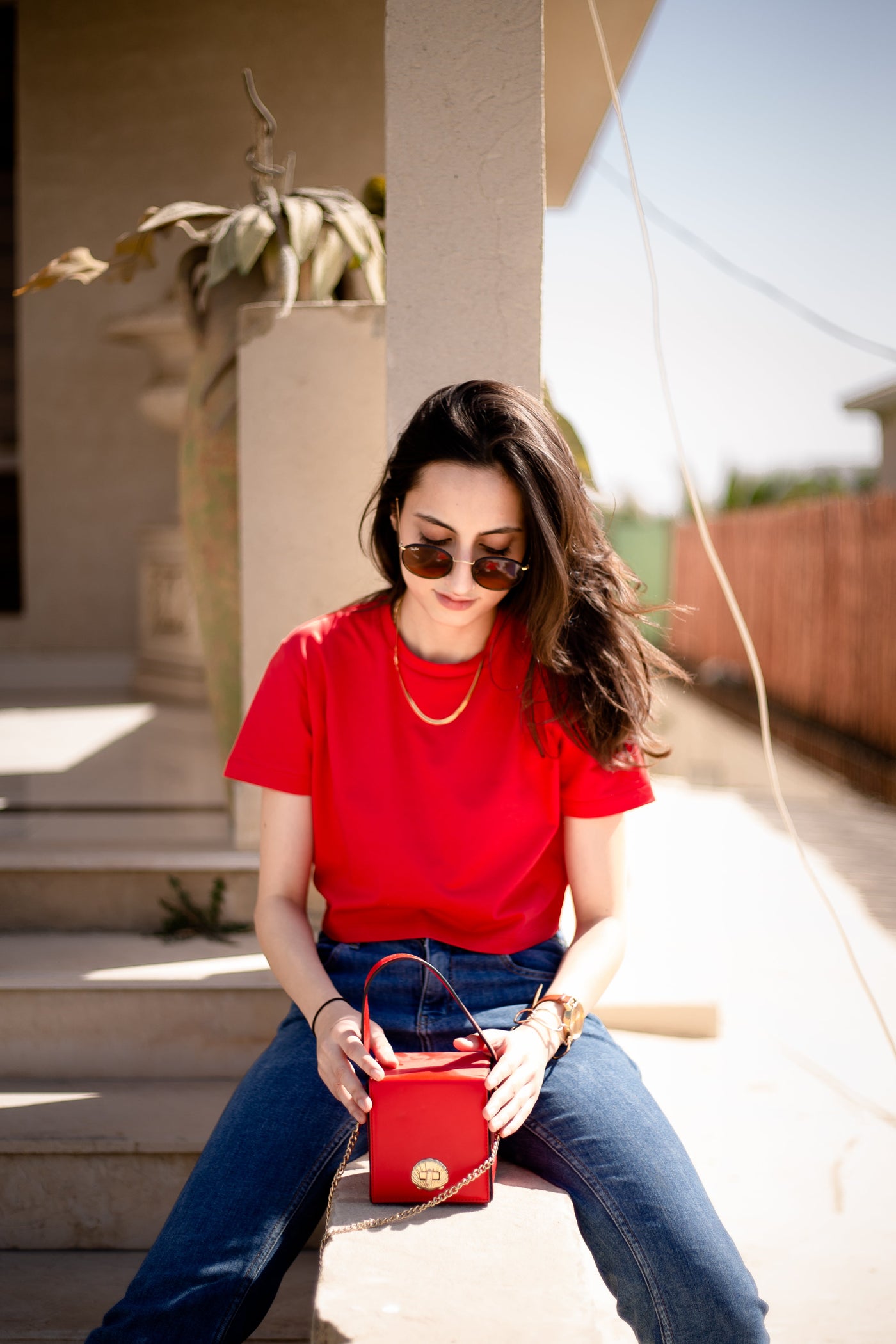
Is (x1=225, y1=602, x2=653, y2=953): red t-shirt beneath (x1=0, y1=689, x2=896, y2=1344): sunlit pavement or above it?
above

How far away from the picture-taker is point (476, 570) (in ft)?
5.46

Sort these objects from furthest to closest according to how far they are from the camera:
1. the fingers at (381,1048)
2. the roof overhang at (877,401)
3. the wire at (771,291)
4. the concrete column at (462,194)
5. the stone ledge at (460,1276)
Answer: the roof overhang at (877,401) < the wire at (771,291) < the concrete column at (462,194) < the fingers at (381,1048) < the stone ledge at (460,1276)

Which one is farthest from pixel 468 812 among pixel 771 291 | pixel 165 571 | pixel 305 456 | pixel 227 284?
pixel 165 571

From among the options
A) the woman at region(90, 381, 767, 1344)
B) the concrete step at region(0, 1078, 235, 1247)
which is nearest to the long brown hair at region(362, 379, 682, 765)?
the woman at region(90, 381, 767, 1344)

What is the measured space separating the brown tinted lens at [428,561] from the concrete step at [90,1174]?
115 centimetres

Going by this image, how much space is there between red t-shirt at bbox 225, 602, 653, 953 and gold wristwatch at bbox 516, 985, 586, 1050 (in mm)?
122

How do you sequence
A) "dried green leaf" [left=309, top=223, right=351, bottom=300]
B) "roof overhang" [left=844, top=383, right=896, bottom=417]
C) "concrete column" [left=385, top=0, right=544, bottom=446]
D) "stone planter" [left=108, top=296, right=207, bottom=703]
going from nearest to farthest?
"concrete column" [left=385, top=0, right=544, bottom=446]
"dried green leaf" [left=309, top=223, right=351, bottom=300]
"stone planter" [left=108, top=296, right=207, bottom=703]
"roof overhang" [left=844, top=383, right=896, bottom=417]

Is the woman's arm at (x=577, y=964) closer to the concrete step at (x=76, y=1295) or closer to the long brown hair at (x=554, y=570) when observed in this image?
the long brown hair at (x=554, y=570)

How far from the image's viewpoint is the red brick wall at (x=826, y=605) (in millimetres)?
8328

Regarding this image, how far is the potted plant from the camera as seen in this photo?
8.77 ft

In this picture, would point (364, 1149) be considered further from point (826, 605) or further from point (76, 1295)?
point (826, 605)

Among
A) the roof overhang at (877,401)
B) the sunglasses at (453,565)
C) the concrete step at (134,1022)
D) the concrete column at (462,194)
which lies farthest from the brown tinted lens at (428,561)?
the roof overhang at (877,401)

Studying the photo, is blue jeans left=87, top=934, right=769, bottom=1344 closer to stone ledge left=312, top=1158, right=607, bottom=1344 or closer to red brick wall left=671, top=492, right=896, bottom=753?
stone ledge left=312, top=1158, right=607, bottom=1344

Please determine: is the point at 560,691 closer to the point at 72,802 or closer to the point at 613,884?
the point at 613,884
